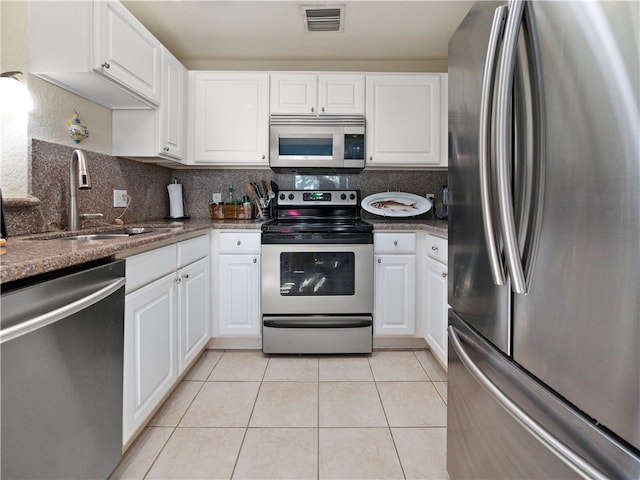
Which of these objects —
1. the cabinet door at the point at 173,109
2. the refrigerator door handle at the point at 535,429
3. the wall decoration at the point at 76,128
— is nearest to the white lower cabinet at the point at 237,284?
the cabinet door at the point at 173,109

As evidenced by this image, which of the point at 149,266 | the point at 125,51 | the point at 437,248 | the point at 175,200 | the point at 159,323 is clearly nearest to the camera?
the point at 149,266

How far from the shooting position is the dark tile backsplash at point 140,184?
1.62 m

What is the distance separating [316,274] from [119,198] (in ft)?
4.51

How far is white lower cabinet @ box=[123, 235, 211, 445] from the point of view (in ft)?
4.35

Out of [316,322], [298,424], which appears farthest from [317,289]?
[298,424]

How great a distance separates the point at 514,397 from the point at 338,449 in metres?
0.92

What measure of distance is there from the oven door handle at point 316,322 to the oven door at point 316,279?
0.04 meters

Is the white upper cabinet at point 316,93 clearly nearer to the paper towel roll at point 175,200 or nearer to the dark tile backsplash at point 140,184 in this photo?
the dark tile backsplash at point 140,184

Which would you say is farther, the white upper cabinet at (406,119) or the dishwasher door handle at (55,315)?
the white upper cabinet at (406,119)

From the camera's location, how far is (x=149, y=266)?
1464 mm

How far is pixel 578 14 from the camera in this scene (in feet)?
1.88

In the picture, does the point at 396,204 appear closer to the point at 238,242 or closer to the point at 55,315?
the point at 238,242

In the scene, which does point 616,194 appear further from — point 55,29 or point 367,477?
point 55,29

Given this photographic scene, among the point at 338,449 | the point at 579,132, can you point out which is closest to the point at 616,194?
the point at 579,132
